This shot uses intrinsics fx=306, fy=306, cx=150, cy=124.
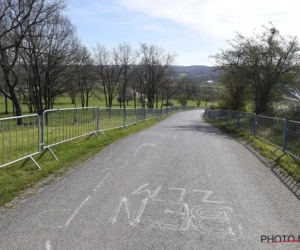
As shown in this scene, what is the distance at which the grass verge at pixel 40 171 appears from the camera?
535 centimetres

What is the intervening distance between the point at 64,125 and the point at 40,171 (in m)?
3.22

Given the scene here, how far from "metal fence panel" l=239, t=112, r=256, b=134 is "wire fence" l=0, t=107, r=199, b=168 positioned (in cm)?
671

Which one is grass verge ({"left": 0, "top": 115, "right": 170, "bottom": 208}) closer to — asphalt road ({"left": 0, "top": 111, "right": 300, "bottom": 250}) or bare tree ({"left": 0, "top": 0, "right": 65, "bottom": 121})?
asphalt road ({"left": 0, "top": 111, "right": 300, "bottom": 250})

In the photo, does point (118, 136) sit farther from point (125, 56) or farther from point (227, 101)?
point (125, 56)

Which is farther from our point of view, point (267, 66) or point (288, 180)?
point (267, 66)

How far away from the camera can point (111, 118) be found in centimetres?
1474

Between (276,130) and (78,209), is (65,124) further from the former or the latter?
(276,130)

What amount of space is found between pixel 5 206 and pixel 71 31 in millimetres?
33087

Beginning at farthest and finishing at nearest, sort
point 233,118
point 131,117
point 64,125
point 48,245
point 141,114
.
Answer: point 141,114 → point 233,118 → point 131,117 → point 64,125 → point 48,245

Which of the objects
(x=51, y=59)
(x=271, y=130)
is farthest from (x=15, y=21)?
(x=271, y=130)

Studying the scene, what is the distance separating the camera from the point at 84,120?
11562 millimetres

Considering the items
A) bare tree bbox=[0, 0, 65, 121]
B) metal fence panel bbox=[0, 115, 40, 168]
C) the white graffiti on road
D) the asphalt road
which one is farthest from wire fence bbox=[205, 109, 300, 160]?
bare tree bbox=[0, 0, 65, 121]

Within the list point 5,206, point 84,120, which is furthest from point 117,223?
point 84,120

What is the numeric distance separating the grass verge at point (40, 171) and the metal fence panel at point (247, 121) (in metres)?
7.99
